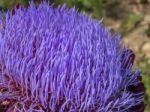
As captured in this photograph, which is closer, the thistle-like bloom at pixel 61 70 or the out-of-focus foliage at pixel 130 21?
the thistle-like bloom at pixel 61 70

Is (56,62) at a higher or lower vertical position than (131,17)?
lower

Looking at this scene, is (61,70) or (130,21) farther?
(130,21)

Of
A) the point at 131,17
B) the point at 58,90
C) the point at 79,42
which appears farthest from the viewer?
the point at 131,17

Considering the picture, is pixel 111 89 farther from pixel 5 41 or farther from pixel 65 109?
pixel 5 41

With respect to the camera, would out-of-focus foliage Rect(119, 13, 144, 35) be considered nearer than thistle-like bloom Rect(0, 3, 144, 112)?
No

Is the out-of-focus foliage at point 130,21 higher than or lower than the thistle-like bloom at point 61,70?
higher

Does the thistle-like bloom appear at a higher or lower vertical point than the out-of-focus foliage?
lower

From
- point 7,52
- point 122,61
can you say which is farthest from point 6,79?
point 122,61

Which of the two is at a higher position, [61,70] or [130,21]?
[130,21]
